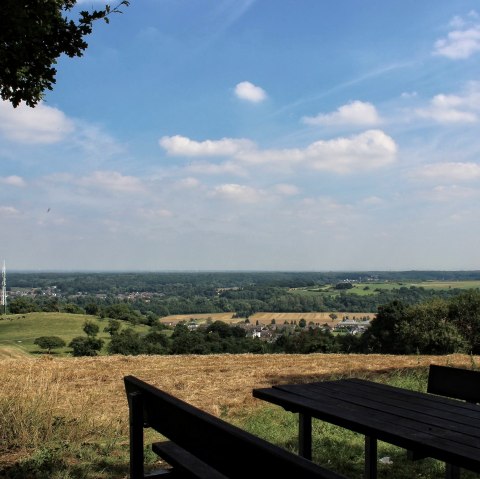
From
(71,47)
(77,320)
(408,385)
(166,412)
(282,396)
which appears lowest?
(77,320)

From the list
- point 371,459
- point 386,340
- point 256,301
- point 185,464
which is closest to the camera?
point 185,464

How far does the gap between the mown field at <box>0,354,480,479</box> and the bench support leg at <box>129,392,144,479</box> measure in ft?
5.42

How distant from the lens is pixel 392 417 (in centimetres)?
292

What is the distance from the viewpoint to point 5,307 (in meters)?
45.0

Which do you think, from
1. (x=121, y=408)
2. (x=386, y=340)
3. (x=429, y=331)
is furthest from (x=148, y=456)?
(x=386, y=340)

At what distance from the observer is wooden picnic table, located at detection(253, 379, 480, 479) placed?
240cm

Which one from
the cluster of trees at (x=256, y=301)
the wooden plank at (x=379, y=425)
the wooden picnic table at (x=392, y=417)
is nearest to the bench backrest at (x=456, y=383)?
the wooden picnic table at (x=392, y=417)

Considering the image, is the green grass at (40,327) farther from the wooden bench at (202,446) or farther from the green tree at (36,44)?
the wooden bench at (202,446)

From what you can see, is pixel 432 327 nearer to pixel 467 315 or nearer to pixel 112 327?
pixel 467 315

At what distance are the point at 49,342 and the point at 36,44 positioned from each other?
84.1ft

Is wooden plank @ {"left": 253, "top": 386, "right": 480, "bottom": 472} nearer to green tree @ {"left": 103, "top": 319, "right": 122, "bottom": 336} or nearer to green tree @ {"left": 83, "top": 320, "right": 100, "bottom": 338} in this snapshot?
green tree @ {"left": 83, "top": 320, "right": 100, "bottom": 338}

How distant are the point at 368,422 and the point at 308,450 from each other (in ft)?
3.78

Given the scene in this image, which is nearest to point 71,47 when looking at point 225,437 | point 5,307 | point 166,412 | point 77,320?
point 166,412

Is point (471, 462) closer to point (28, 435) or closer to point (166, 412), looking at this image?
point (166, 412)
